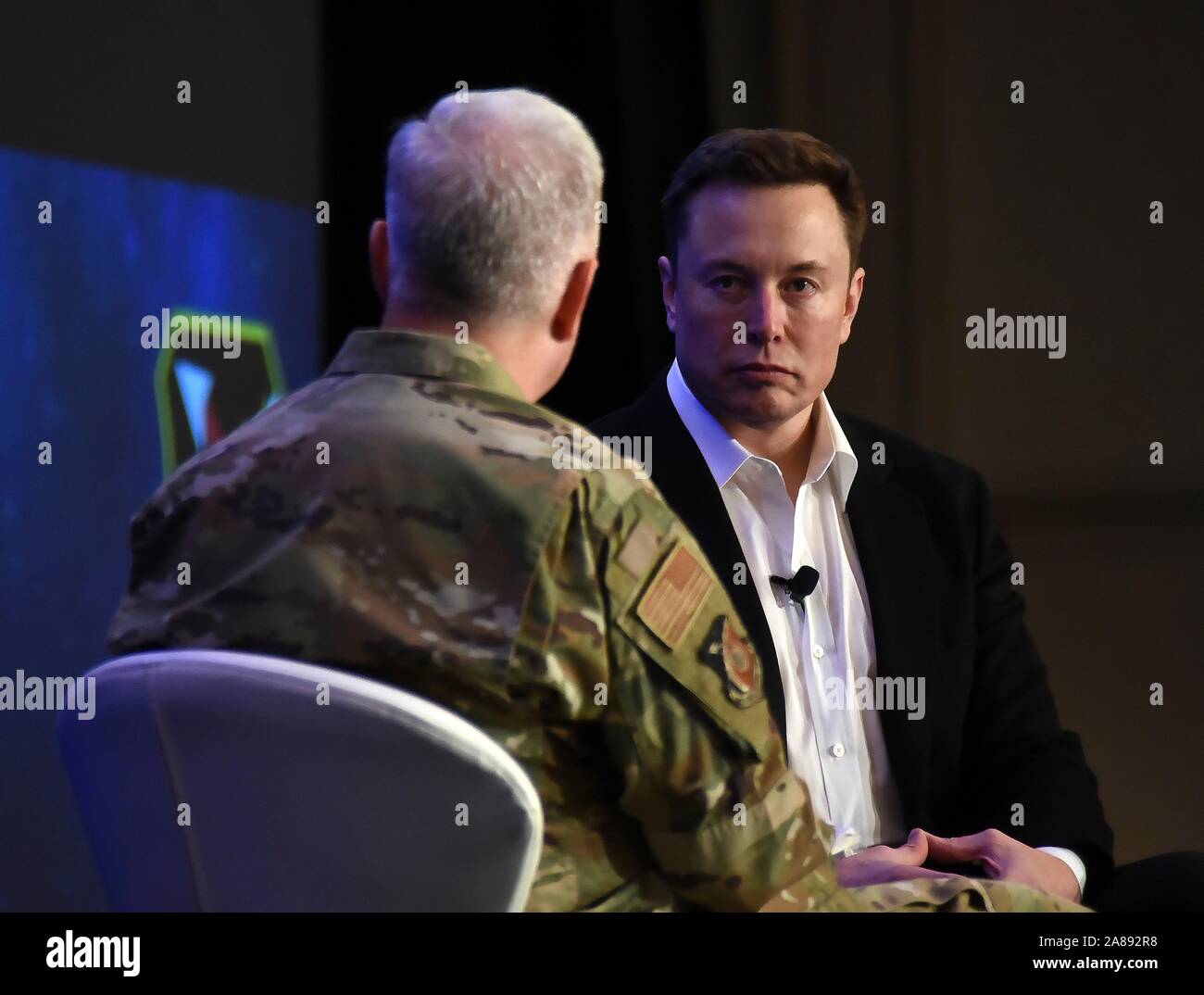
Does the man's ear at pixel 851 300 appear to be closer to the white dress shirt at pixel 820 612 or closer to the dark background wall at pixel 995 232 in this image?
the white dress shirt at pixel 820 612

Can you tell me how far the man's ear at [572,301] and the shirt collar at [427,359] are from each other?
89 mm

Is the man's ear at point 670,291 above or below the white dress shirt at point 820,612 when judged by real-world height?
above

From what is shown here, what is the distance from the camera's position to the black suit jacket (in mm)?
1772

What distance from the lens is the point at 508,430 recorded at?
Answer: 3.87ft

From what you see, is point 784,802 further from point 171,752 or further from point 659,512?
point 171,752

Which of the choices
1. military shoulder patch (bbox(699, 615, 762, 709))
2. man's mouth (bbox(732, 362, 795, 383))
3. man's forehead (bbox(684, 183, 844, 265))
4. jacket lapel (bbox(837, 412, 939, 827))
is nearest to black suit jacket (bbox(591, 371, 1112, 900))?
jacket lapel (bbox(837, 412, 939, 827))

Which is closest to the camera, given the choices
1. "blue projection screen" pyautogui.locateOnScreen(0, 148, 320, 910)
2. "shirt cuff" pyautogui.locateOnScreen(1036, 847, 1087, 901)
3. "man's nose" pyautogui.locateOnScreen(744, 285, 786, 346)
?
"shirt cuff" pyautogui.locateOnScreen(1036, 847, 1087, 901)

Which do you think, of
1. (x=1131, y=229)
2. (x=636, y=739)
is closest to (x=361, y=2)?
(x=1131, y=229)

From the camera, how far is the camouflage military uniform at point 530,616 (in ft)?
3.67

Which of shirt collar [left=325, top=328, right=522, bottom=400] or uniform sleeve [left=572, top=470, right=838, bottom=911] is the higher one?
shirt collar [left=325, top=328, right=522, bottom=400]

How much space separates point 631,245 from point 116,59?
1056 mm

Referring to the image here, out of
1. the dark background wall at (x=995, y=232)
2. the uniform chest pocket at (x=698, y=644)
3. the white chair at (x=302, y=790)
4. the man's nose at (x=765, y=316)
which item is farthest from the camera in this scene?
the dark background wall at (x=995, y=232)

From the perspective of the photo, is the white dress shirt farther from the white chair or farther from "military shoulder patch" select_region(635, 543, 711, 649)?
the white chair

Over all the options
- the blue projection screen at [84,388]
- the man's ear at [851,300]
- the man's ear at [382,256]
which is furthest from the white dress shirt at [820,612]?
the blue projection screen at [84,388]
